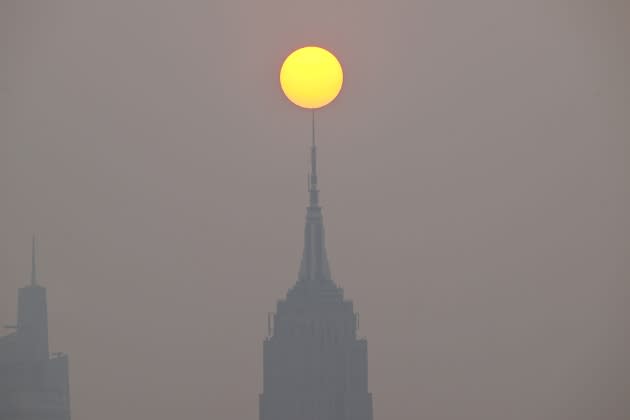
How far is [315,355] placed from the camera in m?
195

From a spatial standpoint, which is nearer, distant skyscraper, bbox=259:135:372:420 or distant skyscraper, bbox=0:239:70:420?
distant skyscraper, bbox=0:239:70:420

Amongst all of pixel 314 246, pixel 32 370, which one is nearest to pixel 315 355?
pixel 314 246

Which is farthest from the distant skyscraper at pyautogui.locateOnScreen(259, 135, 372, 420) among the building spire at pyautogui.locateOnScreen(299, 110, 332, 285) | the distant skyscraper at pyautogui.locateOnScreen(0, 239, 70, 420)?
the distant skyscraper at pyautogui.locateOnScreen(0, 239, 70, 420)

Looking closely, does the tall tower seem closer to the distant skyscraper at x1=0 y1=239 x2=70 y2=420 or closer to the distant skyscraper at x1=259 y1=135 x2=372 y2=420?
the distant skyscraper at x1=0 y1=239 x2=70 y2=420

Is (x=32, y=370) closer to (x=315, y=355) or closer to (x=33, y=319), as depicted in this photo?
(x=33, y=319)

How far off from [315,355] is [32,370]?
34.2 metres

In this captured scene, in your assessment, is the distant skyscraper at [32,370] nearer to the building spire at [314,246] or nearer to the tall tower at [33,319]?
the tall tower at [33,319]

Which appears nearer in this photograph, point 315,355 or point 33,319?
point 33,319

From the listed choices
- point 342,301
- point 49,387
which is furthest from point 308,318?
point 49,387

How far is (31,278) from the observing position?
512 feet

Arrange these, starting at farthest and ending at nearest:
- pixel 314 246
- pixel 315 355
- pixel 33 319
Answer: pixel 315 355, pixel 314 246, pixel 33 319

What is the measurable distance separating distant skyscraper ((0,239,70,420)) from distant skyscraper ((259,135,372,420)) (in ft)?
73.1

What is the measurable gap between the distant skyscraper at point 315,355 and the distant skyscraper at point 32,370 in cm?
2229

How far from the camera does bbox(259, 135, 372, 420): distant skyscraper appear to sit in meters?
186
